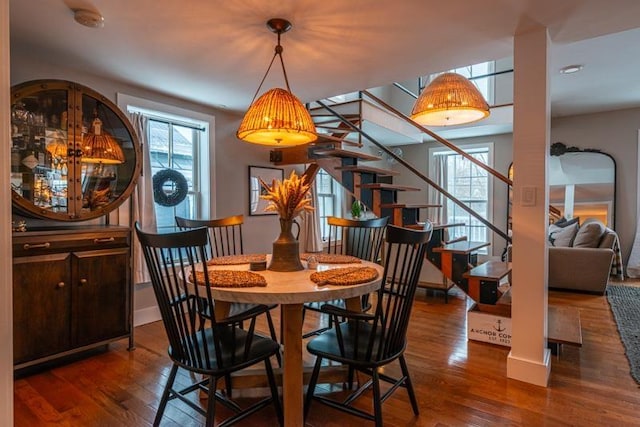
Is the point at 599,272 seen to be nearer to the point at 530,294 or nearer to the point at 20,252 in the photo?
the point at 530,294

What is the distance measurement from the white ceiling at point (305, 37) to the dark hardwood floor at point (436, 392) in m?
2.24

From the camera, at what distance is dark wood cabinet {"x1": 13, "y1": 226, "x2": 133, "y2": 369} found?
230cm

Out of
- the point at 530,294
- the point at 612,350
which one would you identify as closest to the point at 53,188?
the point at 530,294

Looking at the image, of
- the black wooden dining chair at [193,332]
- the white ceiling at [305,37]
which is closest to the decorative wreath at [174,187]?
the white ceiling at [305,37]

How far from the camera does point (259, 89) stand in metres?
3.41

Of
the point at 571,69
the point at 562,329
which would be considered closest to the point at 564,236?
the point at 571,69

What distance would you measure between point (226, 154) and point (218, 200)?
21.6 inches

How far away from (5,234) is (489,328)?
122 inches

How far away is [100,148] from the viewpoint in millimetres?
2867

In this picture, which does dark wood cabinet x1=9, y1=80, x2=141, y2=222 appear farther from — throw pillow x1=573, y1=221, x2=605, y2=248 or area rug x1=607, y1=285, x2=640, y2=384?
throw pillow x1=573, y1=221, x2=605, y2=248

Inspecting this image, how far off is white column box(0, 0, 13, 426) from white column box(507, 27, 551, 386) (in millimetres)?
2494

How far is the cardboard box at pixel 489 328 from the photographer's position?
2.90 meters

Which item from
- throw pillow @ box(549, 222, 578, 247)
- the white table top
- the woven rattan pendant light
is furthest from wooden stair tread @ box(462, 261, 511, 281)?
the woven rattan pendant light

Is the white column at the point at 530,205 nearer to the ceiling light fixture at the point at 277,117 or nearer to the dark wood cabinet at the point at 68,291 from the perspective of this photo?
the ceiling light fixture at the point at 277,117
